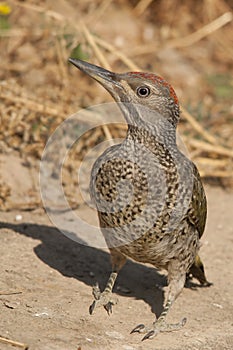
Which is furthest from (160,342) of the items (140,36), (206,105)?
(140,36)

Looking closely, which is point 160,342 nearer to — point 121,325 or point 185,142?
point 121,325

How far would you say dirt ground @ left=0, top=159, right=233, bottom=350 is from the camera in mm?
4184

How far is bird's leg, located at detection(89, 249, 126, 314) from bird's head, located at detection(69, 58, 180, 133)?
99 centimetres

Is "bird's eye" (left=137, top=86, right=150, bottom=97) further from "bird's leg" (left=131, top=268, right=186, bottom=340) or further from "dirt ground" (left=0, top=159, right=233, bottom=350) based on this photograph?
"dirt ground" (left=0, top=159, right=233, bottom=350)

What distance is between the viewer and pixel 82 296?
4859 mm

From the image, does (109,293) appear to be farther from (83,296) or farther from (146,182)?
(146,182)

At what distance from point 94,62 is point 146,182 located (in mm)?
3442

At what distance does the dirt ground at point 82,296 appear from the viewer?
4.18 metres

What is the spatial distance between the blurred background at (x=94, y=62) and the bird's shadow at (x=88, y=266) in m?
0.55

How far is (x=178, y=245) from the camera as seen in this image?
4.58m

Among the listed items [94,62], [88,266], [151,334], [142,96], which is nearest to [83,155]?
[94,62]

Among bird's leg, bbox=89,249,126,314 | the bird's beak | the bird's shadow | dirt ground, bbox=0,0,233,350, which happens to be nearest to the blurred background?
dirt ground, bbox=0,0,233,350

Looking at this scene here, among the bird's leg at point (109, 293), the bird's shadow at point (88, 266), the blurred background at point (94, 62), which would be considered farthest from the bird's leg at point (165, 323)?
the blurred background at point (94, 62)

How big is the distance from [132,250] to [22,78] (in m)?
4.33
